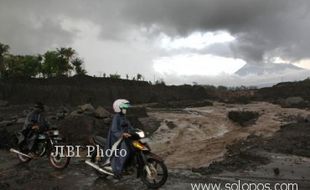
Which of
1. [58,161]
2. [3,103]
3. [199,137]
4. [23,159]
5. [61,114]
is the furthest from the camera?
[3,103]

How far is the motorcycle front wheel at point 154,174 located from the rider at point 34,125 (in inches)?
173

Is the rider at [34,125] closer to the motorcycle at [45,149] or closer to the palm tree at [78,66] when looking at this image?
the motorcycle at [45,149]

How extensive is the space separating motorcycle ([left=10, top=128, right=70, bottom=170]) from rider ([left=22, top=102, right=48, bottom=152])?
123mm

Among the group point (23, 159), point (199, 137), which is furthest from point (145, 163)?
point (199, 137)

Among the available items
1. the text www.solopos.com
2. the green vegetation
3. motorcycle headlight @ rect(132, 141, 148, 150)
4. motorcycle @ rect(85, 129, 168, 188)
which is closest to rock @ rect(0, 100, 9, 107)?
the green vegetation

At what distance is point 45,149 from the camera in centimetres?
1152

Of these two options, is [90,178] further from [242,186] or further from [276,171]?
[276,171]

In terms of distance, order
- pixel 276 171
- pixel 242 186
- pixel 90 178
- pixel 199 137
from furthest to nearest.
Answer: pixel 199 137 → pixel 276 171 → pixel 90 178 → pixel 242 186

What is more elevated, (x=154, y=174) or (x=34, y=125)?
(x=34, y=125)

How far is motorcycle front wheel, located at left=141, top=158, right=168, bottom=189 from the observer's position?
27.3 feet

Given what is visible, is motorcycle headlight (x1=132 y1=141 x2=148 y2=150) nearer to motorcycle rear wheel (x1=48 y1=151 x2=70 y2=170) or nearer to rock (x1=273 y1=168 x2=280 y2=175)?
motorcycle rear wheel (x1=48 y1=151 x2=70 y2=170)

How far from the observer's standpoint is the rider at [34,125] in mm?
11499

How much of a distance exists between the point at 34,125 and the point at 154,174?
480 centimetres

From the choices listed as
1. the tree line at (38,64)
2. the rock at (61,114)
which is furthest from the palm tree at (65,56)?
the rock at (61,114)
